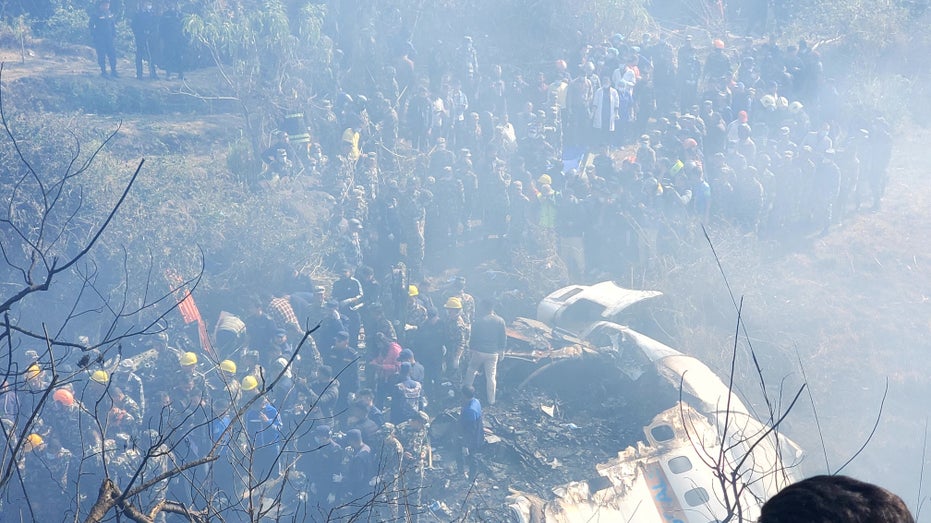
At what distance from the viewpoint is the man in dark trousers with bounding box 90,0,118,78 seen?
18.8 meters

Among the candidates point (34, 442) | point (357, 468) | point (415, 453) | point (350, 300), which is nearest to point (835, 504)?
point (415, 453)

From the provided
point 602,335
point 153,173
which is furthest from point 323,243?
point 602,335

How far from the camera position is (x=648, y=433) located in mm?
11203

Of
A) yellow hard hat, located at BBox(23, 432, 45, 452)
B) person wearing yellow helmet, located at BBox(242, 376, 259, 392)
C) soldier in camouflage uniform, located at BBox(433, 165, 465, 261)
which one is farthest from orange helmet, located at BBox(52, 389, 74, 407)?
soldier in camouflage uniform, located at BBox(433, 165, 465, 261)

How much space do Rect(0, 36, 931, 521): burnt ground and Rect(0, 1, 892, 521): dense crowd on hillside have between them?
0.70 metres

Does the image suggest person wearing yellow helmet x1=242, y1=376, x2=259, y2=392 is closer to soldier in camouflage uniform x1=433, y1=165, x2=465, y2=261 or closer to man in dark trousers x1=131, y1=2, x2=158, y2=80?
soldier in camouflage uniform x1=433, y1=165, x2=465, y2=261

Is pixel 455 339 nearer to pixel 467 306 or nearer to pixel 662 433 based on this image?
pixel 467 306

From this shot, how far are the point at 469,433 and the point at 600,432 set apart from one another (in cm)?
244

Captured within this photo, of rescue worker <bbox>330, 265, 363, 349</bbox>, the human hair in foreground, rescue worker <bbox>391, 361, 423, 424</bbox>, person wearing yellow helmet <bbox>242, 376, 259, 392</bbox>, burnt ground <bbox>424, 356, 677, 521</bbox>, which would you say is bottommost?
burnt ground <bbox>424, 356, 677, 521</bbox>

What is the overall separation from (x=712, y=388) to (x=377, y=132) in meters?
9.44

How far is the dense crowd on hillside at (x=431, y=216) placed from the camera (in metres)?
10.9

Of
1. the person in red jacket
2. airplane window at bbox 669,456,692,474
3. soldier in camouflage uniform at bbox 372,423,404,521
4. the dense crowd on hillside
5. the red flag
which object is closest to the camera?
soldier in camouflage uniform at bbox 372,423,404,521

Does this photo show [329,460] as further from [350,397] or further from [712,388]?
[712,388]

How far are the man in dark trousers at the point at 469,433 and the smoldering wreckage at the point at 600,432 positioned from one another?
24 centimetres
